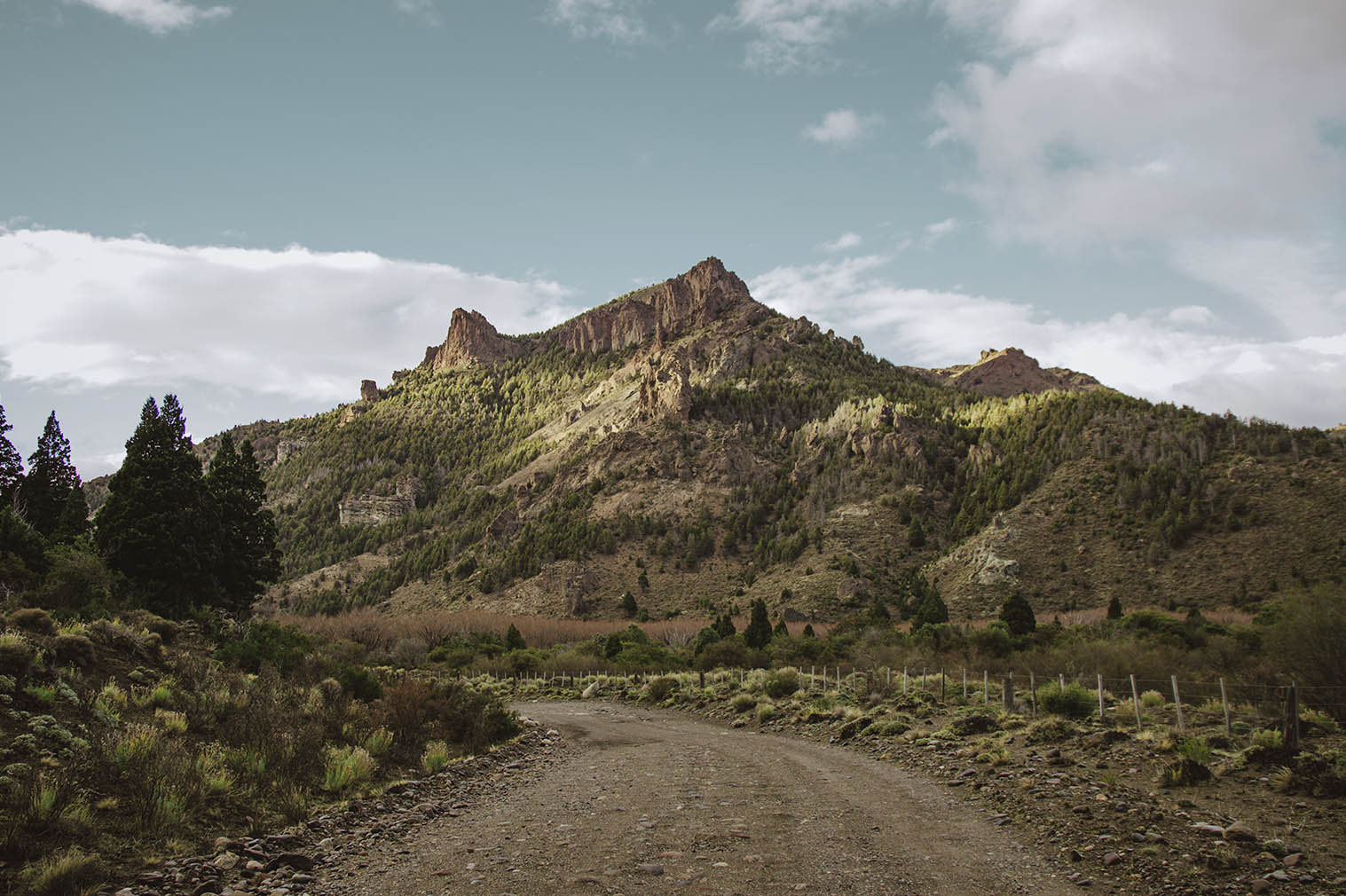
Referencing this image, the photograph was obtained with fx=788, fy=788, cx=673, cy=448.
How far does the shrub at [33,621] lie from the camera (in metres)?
14.7

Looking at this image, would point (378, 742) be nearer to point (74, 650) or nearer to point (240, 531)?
point (74, 650)

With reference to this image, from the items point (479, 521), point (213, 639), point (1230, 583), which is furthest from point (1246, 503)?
point (479, 521)

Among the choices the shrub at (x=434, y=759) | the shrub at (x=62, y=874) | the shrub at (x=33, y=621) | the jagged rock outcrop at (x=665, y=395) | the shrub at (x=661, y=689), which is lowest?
the shrub at (x=661, y=689)

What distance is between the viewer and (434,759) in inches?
623

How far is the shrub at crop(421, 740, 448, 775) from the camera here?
51.5ft

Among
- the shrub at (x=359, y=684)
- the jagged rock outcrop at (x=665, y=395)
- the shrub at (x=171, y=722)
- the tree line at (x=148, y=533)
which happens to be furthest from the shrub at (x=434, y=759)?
the jagged rock outcrop at (x=665, y=395)

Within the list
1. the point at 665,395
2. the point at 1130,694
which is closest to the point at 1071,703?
the point at 1130,694

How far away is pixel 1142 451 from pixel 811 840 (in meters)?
109

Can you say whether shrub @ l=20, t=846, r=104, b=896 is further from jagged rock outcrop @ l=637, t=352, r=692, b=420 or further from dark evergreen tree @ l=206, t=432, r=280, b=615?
jagged rock outcrop @ l=637, t=352, r=692, b=420

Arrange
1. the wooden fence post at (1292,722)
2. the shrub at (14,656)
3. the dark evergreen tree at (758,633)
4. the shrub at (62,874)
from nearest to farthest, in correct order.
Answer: the shrub at (62,874) < the shrub at (14,656) < the wooden fence post at (1292,722) < the dark evergreen tree at (758,633)

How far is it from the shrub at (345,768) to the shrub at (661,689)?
27709mm

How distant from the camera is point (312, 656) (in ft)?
74.6

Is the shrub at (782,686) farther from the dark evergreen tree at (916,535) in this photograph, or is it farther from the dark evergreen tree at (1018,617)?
the dark evergreen tree at (916,535)

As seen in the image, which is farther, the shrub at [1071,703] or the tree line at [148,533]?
the tree line at [148,533]
